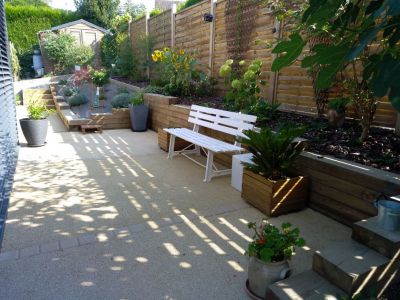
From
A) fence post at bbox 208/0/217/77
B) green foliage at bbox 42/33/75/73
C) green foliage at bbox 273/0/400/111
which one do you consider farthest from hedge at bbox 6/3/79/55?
green foliage at bbox 273/0/400/111

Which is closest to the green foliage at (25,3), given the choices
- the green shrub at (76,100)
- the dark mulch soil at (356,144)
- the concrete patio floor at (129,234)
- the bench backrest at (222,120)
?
the green shrub at (76,100)

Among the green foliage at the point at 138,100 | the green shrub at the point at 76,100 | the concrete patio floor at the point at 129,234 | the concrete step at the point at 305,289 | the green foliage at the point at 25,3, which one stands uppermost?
the green foliage at the point at 25,3

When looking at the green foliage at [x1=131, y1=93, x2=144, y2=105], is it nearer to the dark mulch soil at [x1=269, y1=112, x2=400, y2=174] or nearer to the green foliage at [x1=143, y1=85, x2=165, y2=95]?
the green foliage at [x1=143, y1=85, x2=165, y2=95]

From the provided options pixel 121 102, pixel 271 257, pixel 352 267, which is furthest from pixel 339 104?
pixel 121 102

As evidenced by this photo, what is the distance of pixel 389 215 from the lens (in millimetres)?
2029

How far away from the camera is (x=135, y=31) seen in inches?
482

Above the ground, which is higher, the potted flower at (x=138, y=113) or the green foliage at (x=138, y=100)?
the green foliage at (x=138, y=100)

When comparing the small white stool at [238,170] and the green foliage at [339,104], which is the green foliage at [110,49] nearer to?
the small white stool at [238,170]

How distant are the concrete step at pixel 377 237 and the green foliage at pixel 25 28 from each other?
65.5 ft

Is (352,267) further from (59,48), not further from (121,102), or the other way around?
(59,48)

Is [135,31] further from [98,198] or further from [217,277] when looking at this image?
[217,277]

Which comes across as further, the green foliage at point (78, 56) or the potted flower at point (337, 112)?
the green foliage at point (78, 56)

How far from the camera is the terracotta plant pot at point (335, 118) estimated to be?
3923 millimetres

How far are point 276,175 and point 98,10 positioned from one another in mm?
21976
